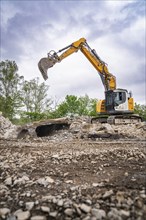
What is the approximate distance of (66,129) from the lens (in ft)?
49.2

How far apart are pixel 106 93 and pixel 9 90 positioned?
51.4 ft

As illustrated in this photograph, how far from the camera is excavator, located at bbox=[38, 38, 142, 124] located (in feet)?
49.1

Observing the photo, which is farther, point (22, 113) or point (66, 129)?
point (22, 113)

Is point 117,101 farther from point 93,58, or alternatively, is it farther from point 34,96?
point 34,96

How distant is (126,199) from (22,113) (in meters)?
28.1

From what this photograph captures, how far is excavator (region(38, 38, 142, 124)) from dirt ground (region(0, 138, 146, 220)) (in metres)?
9.60

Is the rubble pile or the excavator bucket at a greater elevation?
the excavator bucket

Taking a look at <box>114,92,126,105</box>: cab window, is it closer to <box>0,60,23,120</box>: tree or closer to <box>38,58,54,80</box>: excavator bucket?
<box>38,58,54,80</box>: excavator bucket

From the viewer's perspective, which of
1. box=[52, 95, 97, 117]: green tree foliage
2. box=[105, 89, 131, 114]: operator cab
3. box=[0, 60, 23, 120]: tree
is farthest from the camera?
box=[52, 95, 97, 117]: green tree foliage

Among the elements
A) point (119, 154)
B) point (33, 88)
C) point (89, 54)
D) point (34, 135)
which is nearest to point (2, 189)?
point (119, 154)

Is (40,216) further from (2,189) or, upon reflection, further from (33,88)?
(33,88)

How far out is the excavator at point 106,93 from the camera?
49.1 feet

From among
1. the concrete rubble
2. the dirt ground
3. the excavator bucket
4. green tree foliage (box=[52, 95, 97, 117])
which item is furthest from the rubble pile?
green tree foliage (box=[52, 95, 97, 117])

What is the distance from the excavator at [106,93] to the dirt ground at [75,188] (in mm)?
9604
